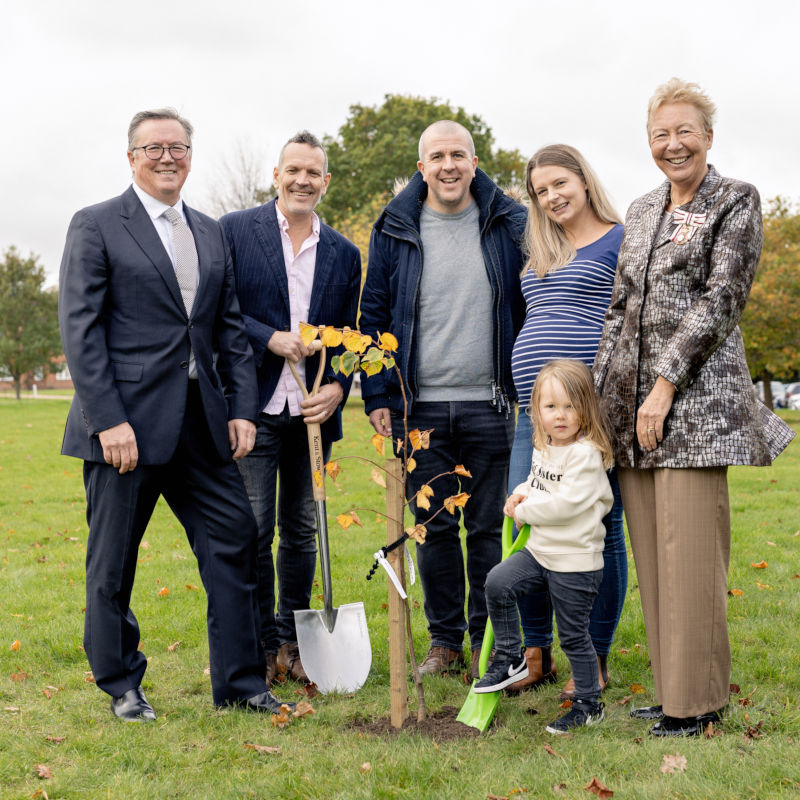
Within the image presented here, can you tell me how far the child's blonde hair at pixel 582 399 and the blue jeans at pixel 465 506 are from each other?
700 millimetres

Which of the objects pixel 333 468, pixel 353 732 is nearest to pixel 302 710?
pixel 353 732

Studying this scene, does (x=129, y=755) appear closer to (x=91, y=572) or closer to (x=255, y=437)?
(x=91, y=572)

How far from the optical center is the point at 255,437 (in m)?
4.16

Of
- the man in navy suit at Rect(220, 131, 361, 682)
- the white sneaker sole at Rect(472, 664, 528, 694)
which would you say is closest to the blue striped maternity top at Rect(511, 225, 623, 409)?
the man in navy suit at Rect(220, 131, 361, 682)

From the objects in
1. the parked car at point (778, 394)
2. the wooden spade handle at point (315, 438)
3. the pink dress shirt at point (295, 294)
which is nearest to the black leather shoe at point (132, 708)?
the wooden spade handle at point (315, 438)

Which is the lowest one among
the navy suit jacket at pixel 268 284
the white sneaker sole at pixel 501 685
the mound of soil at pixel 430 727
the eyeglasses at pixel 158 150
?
the mound of soil at pixel 430 727

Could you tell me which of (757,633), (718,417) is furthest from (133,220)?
(757,633)

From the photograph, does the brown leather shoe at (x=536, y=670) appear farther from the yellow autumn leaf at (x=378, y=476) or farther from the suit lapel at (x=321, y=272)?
the suit lapel at (x=321, y=272)

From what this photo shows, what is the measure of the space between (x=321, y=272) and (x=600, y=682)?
2351 millimetres

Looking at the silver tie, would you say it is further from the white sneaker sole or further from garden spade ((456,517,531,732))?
the white sneaker sole

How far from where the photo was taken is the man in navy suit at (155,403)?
3.61 metres

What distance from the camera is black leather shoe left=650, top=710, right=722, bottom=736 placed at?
339 cm

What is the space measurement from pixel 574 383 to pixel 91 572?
7.25 feet

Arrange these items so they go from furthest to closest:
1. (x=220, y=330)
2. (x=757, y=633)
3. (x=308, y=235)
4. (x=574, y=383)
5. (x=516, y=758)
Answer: (x=757, y=633), (x=308, y=235), (x=220, y=330), (x=574, y=383), (x=516, y=758)
